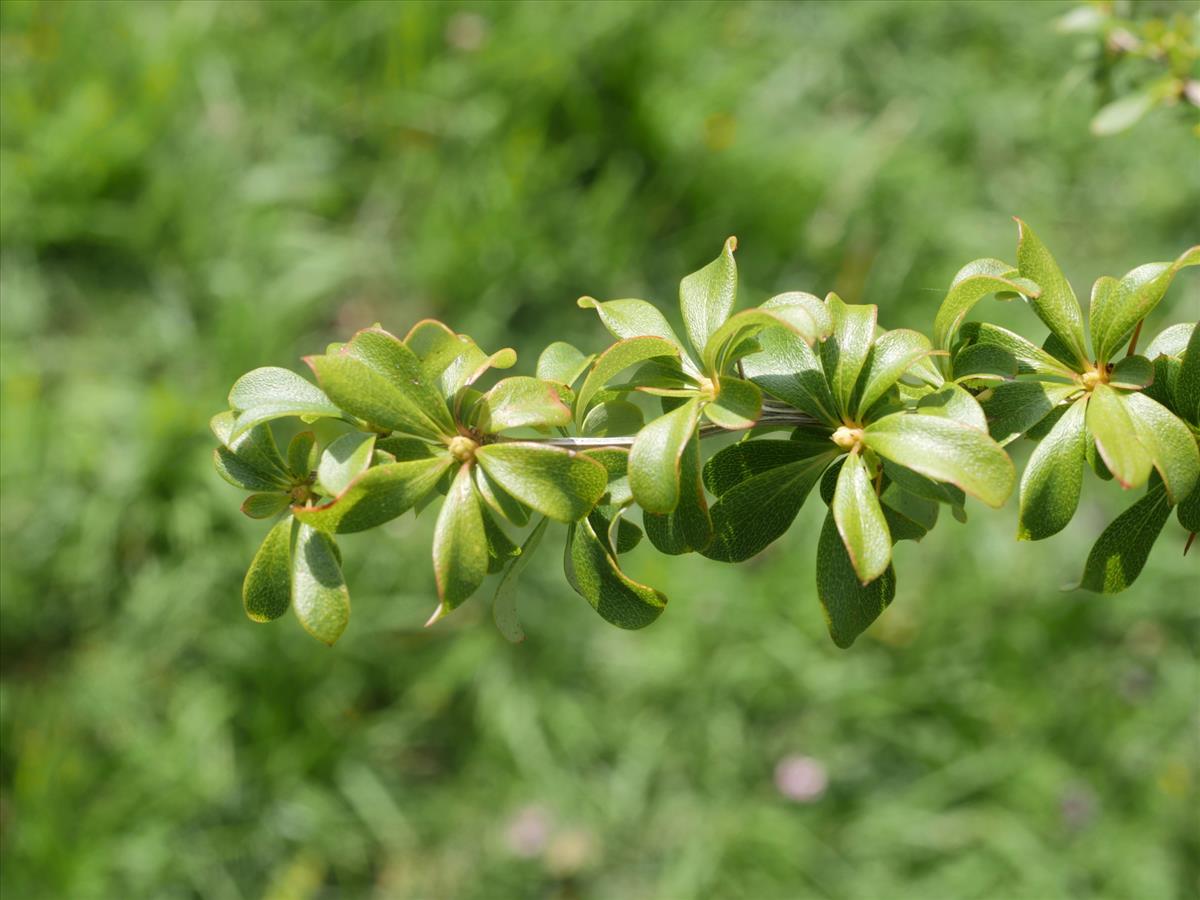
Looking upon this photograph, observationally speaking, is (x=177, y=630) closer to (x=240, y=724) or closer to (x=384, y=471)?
(x=240, y=724)

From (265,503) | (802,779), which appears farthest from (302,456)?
(802,779)

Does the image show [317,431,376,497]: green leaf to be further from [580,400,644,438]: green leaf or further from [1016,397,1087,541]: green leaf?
[1016,397,1087,541]: green leaf

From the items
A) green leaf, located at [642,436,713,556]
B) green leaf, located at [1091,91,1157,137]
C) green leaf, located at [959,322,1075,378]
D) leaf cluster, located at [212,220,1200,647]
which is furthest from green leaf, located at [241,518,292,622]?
green leaf, located at [1091,91,1157,137]

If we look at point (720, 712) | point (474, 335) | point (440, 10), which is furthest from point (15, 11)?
point (720, 712)

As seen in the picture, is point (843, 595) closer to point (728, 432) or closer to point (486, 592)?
point (728, 432)

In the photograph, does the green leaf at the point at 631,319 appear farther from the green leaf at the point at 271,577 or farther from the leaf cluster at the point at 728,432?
the green leaf at the point at 271,577

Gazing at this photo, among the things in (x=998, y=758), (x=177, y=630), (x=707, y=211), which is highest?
(x=707, y=211)

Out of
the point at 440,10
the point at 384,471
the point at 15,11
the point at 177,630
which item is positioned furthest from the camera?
the point at 440,10
